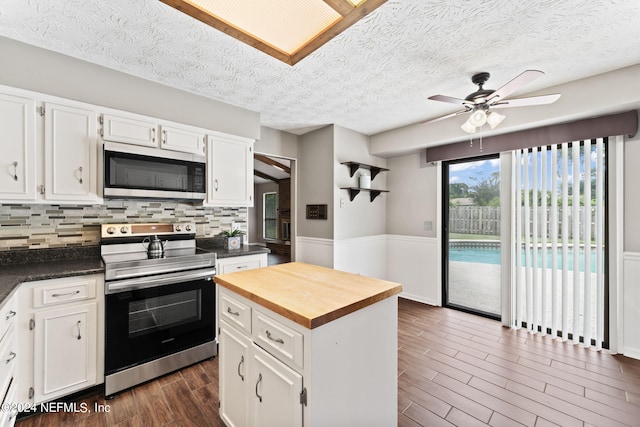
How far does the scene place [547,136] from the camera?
9.35 feet

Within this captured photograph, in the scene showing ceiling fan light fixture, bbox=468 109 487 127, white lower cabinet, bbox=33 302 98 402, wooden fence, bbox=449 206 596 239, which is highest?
ceiling fan light fixture, bbox=468 109 487 127

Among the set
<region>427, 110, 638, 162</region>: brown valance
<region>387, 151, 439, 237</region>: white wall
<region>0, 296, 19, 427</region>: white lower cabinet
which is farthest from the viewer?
<region>387, 151, 439, 237</region>: white wall

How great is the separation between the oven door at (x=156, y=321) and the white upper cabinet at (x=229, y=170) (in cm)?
90

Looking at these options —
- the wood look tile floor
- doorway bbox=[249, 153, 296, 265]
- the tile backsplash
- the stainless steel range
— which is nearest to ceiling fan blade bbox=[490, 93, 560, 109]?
the wood look tile floor

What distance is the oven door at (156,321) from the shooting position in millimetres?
1994

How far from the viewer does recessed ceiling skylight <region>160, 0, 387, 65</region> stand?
1633 mm

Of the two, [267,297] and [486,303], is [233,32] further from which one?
[486,303]

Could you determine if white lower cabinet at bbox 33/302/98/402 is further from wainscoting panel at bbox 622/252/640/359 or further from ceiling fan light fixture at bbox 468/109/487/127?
wainscoting panel at bbox 622/252/640/359

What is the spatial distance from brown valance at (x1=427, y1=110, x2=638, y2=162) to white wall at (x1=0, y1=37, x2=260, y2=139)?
2.76 metres

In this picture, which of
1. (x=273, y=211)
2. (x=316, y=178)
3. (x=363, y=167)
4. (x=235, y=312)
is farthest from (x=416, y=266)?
(x=273, y=211)

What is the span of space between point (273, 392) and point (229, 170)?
225 cm

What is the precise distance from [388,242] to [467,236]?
3.82ft

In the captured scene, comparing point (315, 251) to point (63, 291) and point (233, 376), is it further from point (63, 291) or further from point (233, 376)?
point (63, 291)

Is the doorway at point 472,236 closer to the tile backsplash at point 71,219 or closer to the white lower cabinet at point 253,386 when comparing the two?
the white lower cabinet at point 253,386
